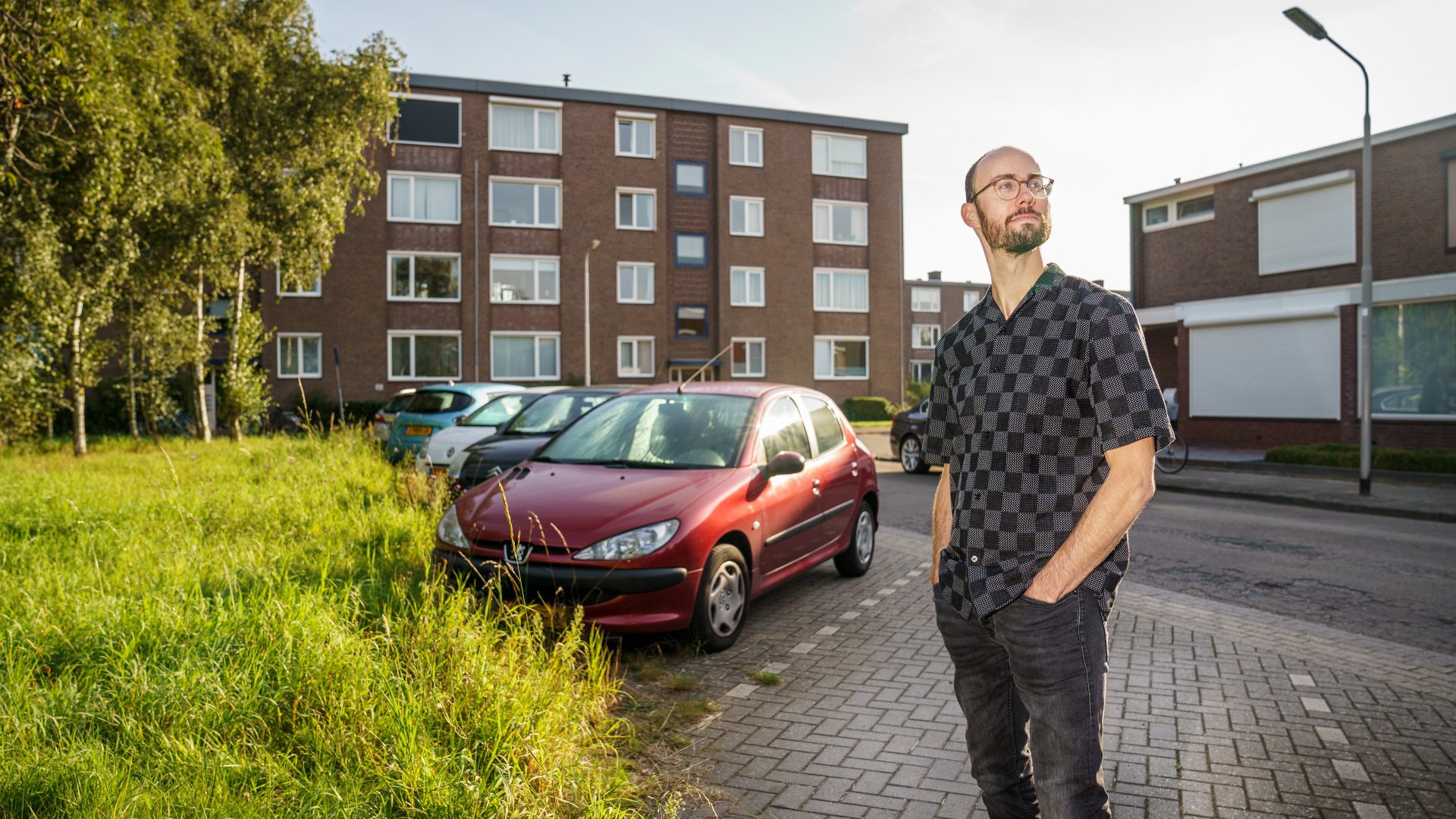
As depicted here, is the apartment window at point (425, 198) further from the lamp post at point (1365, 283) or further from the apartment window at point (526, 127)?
the lamp post at point (1365, 283)

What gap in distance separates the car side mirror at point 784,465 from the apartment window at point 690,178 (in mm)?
33258

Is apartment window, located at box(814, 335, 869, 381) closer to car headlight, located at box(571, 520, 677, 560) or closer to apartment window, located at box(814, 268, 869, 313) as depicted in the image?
apartment window, located at box(814, 268, 869, 313)

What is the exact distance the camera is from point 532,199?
118 feet

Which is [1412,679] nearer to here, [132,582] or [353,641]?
[353,641]

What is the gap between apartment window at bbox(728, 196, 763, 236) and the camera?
38500 millimetres

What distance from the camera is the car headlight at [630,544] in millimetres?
5121

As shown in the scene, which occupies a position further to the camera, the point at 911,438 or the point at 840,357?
the point at 840,357

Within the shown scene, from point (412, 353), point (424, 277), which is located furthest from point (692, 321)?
point (412, 353)

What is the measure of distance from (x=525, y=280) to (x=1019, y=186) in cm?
3475

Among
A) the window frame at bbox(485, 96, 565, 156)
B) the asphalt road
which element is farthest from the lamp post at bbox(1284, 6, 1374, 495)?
the window frame at bbox(485, 96, 565, 156)

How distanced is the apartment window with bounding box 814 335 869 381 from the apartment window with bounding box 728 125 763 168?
7.70m

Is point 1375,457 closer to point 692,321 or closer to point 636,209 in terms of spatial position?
point 692,321

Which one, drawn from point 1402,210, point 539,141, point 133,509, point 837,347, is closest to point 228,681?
point 133,509

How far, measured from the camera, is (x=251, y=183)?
826 inches
